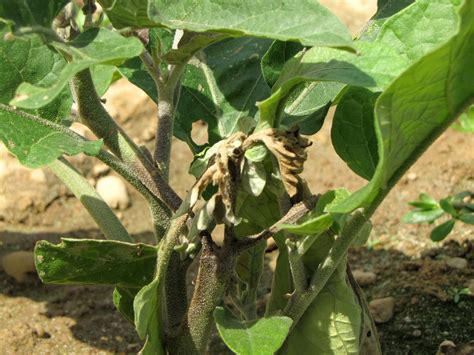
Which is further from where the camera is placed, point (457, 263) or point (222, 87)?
point (457, 263)

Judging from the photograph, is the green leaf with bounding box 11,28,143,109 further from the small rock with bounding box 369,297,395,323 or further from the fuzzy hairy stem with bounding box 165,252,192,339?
the small rock with bounding box 369,297,395,323

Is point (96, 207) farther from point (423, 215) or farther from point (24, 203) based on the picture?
point (24, 203)

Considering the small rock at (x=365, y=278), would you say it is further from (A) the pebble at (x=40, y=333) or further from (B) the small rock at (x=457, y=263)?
(A) the pebble at (x=40, y=333)

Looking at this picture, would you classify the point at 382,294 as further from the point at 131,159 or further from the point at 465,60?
the point at 465,60

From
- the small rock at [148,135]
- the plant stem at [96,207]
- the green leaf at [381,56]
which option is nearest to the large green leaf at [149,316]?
the plant stem at [96,207]

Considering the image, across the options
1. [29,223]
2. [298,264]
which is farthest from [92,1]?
[29,223]

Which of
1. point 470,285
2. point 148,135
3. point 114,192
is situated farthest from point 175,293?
point 148,135
